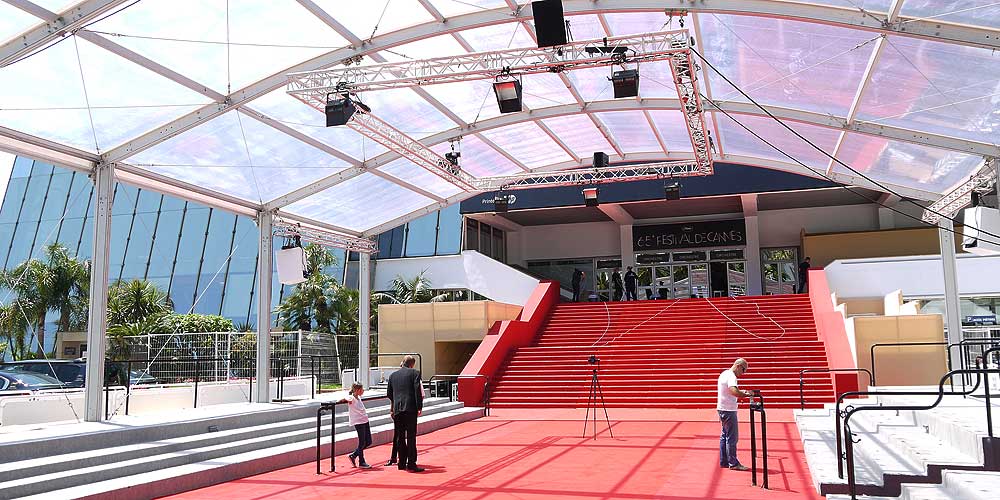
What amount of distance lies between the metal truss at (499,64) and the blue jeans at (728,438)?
5.32 metres

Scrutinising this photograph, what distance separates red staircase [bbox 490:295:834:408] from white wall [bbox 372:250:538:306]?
532 cm

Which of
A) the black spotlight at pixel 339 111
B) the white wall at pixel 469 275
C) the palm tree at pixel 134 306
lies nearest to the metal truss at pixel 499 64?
the black spotlight at pixel 339 111

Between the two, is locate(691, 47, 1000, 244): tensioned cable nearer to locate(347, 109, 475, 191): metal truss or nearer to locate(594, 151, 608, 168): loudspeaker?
locate(594, 151, 608, 168): loudspeaker

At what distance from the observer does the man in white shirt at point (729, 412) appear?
9.48 m

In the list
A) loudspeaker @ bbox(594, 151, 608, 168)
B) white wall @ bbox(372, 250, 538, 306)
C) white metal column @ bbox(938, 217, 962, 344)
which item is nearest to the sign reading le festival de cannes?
white wall @ bbox(372, 250, 538, 306)

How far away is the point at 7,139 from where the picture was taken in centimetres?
1162

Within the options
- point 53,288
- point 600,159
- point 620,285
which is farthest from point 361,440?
point 53,288

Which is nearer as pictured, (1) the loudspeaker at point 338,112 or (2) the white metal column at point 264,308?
(1) the loudspeaker at point 338,112

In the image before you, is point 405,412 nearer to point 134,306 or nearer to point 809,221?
point 134,306

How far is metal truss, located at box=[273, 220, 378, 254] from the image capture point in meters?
18.6

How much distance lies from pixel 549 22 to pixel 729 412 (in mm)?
5575

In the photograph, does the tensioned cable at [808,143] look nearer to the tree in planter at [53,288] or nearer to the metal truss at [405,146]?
the metal truss at [405,146]

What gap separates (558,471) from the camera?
32.7 feet

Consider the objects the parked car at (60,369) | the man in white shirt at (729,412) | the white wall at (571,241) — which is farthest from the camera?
the white wall at (571,241)
